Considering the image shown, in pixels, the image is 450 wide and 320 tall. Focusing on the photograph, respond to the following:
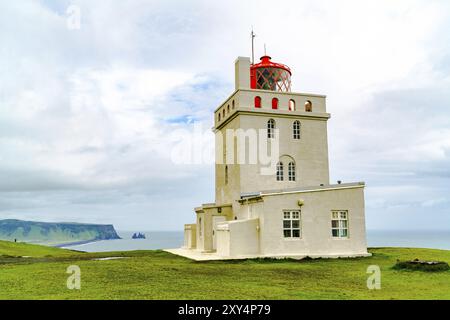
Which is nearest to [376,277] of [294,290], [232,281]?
[294,290]

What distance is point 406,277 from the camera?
1552 centimetres

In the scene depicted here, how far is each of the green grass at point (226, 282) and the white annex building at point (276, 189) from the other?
3.22m

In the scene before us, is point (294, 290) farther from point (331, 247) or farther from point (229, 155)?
point (229, 155)

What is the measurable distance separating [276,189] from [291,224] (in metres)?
3.46

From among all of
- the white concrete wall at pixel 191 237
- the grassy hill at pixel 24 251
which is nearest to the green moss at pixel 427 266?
the white concrete wall at pixel 191 237

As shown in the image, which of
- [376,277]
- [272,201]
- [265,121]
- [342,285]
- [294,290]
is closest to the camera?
[294,290]

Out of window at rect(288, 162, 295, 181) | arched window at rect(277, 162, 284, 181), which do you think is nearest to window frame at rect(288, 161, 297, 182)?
window at rect(288, 162, 295, 181)

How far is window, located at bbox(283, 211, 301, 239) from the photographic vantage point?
76.2 ft

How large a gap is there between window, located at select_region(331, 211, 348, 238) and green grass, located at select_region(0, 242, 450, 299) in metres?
4.10

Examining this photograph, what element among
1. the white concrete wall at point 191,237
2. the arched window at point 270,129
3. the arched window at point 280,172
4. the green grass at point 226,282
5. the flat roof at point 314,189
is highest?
the arched window at point 270,129

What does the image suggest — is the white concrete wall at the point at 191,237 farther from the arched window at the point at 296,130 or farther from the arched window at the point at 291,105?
Answer: the arched window at the point at 291,105

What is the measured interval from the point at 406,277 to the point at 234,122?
16.5 m

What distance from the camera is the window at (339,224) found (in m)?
24.1

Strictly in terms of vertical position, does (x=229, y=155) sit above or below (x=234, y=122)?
below
